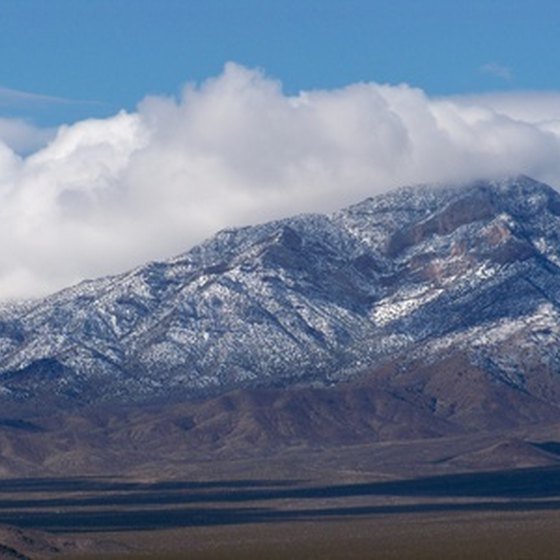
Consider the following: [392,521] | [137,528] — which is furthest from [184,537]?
[392,521]

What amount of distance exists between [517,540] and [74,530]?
4748 centimetres

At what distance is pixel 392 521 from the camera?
192750 millimetres

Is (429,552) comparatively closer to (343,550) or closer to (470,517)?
(343,550)

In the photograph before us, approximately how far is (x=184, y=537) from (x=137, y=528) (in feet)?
44.6

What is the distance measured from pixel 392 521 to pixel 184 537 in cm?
2543

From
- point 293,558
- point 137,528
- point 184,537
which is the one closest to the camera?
point 293,558

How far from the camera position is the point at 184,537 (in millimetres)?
177375

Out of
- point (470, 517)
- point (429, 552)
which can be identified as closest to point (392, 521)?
point (470, 517)

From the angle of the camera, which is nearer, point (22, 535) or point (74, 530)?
point (22, 535)

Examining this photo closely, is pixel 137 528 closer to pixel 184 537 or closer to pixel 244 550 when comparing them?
pixel 184 537

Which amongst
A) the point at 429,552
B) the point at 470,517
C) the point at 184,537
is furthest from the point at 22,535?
the point at 470,517

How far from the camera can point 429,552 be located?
6038 inches

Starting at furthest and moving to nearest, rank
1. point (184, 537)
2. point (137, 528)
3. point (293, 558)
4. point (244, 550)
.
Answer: point (137, 528), point (184, 537), point (244, 550), point (293, 558)

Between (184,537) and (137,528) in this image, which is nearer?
(184,537)
